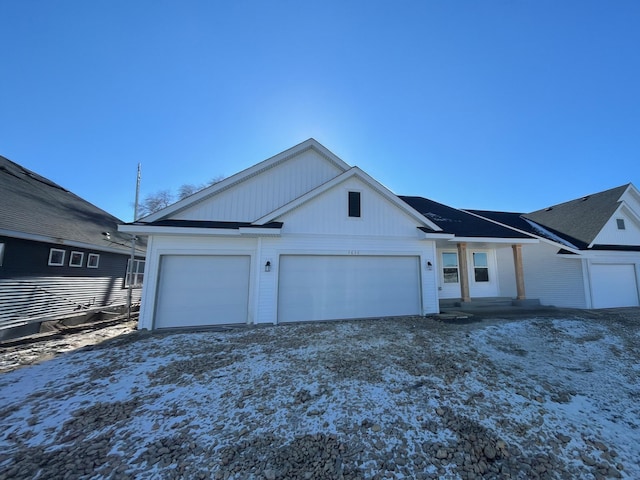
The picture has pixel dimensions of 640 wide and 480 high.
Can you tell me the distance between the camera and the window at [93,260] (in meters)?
11.3

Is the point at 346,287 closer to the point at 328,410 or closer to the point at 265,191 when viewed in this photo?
the point at 265,191

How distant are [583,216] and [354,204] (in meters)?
14.3

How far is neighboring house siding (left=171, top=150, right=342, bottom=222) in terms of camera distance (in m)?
9.49

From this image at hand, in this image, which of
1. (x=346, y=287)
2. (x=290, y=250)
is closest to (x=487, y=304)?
(x=346, y=287)

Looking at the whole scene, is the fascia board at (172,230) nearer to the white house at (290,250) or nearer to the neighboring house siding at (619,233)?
the white house at (290,250)

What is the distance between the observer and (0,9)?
802cm

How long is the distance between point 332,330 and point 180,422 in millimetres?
4843

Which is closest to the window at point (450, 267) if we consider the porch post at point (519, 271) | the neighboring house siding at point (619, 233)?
the porch post at point (519, 271)

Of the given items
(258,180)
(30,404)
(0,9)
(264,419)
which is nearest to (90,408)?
(30,404)

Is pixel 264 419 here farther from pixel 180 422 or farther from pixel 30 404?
pixel 30 404

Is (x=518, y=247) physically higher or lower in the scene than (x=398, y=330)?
higher

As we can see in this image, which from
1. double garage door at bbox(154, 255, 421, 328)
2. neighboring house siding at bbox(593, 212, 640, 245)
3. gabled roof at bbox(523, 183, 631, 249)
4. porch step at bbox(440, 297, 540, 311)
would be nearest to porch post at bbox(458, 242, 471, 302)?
porch step at bbox(440, 297, 540, 311)

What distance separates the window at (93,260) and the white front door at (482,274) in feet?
60.2

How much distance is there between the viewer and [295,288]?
8.91 metres
